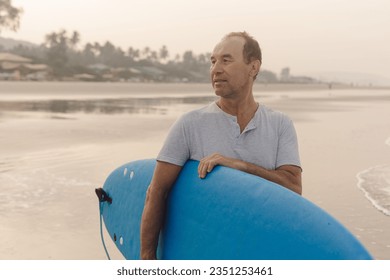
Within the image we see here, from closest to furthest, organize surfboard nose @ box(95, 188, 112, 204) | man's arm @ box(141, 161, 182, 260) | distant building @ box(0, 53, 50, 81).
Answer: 1. man's arm @ box(141, 161, 182, 260)
2. surfboard nose @ box(95, 188, 112, 204)
3. distant building @ box(0, 53, 50, 81)

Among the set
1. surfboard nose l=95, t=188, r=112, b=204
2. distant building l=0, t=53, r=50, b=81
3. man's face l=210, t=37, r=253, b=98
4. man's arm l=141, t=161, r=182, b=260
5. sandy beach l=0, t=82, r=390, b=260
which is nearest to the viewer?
man's face l=210, t=37, r=253, b=98

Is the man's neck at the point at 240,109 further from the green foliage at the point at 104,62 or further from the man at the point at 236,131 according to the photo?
the green foliage at the point at 104,62

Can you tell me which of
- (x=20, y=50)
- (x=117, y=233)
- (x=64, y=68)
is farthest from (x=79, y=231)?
(x=20, y=50)

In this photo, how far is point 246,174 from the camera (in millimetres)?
2359

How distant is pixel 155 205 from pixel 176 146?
34cm

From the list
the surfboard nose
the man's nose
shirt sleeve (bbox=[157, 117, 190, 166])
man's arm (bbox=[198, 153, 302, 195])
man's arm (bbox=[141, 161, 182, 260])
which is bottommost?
the surfboard nose

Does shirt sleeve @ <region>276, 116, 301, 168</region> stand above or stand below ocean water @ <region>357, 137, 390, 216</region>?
above

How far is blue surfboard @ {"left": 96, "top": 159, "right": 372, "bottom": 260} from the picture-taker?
6.56ft

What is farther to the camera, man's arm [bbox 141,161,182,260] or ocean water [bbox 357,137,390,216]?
ocean water [bbox 357,137,390,216]

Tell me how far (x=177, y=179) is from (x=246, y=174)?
38 cm

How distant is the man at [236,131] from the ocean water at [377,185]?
326 cm

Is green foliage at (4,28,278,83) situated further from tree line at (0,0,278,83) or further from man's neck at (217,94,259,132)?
man's neck at (217,94,259,132)

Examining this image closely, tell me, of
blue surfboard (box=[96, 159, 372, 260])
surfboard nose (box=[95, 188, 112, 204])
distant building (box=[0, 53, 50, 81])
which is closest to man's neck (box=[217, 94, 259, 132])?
blue surfboard (box=[96, 159, 372, 260])
